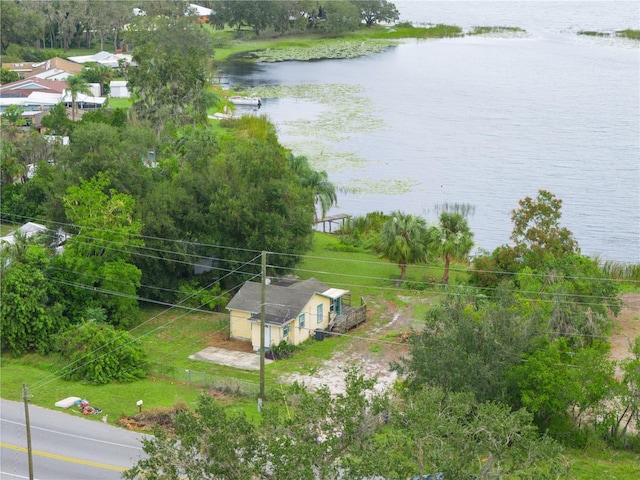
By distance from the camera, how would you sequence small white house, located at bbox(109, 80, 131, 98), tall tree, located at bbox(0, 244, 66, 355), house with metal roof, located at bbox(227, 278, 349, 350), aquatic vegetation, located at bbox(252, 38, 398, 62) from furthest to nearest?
aquatic vegetation, located at bbox(252, 38, 398, 62) → small white house, located at bbox(109, 80, 131, 98) → house with metal roof, located at bbox(227, 278, 349, 350) → tall tree, located at bbox(0, 244, 66, 355)

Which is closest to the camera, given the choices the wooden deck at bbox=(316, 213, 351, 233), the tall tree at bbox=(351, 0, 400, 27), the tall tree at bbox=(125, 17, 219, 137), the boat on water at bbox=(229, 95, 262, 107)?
the wooden deck at bbox=(316, 213, 351, 233)

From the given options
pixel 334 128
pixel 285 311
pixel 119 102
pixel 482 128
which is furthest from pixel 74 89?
pixel 285 311

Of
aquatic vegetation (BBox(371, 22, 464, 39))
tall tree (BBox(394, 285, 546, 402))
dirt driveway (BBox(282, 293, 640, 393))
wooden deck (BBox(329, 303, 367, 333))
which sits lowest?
dirt driveway (BBox(282, 293, 640, 393))

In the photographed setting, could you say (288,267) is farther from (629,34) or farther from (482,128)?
(629,34)

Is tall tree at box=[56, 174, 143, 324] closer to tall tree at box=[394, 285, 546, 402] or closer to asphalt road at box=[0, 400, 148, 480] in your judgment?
asphalt road at box=[0, 400, 148, 480]

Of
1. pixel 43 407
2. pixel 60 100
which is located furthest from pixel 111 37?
pixel 43 407

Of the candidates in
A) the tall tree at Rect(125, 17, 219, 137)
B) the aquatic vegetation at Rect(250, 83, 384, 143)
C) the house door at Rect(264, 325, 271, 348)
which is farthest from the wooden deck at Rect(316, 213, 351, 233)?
the aquatic vegetation at Rect(250, 83, 384, 143)
